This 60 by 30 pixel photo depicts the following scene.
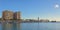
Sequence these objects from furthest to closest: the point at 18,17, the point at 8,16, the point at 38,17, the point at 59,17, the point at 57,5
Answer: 1. the point at 38,17
2. the point at 18,17
3. the point at 8,16
4. the point at 59,17
5. the point at 57,5

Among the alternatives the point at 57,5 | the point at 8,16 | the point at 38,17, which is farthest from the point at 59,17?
the point at 38,17

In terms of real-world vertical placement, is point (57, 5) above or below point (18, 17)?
above

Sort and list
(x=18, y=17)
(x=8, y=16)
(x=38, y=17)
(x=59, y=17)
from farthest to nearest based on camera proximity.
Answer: (x=38, y=17)
(x=18, y=17)
(x=8, y=16)
(x=59, y=17)

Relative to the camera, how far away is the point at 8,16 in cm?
560

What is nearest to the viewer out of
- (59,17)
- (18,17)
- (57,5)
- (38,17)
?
(57,5)

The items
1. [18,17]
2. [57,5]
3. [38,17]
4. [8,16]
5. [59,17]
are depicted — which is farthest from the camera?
[38,17]

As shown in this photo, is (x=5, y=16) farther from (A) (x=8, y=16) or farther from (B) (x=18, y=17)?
(B) (x=18, y=17)

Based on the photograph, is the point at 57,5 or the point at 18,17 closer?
the point at 57,5

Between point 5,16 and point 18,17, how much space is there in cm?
112

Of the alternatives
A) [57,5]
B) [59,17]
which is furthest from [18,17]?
[57,5]

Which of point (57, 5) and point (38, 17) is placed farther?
point (38, 17)

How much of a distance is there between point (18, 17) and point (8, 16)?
48.4 inches

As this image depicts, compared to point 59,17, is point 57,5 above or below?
above

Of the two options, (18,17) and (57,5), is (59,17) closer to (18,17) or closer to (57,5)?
(57,5)
